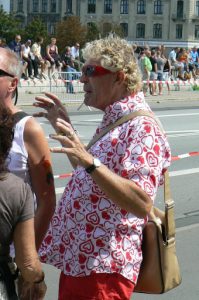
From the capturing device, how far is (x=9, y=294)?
2.93 meters

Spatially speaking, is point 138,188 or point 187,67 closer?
point 138,188

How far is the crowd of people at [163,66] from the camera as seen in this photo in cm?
3031

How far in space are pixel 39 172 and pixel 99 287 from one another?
1.94 feet

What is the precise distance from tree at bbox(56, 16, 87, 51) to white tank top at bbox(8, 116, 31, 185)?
359 feet

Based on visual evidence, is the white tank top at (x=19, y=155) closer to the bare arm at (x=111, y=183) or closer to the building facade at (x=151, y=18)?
the bare arm at (x=111, y=183)

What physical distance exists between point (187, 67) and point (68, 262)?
38.5m

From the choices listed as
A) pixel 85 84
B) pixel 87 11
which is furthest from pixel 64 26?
pixel 85 84

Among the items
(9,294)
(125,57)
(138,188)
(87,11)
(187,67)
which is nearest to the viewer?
(9,294)

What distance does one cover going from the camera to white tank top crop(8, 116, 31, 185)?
3.39m

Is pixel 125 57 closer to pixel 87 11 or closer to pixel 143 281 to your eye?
pixel 143 281

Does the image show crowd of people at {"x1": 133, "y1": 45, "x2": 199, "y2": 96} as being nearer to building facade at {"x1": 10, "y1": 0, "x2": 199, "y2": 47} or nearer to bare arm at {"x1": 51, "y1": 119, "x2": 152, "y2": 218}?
bare arm at {"x1": 51, "y1": 119, "x2": 152, "y2": 218}

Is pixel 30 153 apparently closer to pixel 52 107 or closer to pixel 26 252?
pixel 52 107

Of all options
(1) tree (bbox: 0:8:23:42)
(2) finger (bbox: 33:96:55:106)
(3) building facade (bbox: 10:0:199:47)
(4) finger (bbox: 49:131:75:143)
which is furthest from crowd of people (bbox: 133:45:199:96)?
(3) building facade (bbox: 10:0:199:47)

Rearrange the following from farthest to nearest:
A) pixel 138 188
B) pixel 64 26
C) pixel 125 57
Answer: pixel 64 26, pixel 125 57, pixel 138 188
